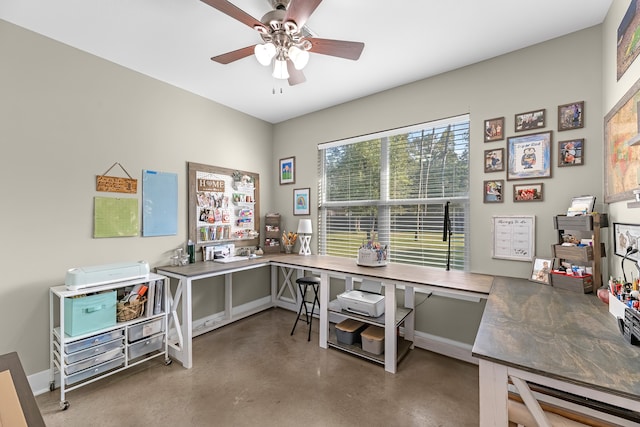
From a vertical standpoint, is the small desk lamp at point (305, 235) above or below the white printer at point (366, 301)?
above

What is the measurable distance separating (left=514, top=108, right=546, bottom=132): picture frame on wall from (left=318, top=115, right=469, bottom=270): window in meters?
0.41

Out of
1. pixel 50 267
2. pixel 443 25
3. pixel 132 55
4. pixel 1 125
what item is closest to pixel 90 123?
pixel 1 125

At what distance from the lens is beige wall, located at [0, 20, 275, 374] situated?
2008 mm

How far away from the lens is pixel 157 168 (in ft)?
9.25

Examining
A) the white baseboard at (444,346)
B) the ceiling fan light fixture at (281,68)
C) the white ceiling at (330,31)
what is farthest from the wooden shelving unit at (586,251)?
the ceiling fan light fixture at (281,68)

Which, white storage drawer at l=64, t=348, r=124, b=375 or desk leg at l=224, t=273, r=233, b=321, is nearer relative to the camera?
white storage drawer at l=64, t=348, r=124, b=375

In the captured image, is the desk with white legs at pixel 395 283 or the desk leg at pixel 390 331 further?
the desk leg at pixel 390 331

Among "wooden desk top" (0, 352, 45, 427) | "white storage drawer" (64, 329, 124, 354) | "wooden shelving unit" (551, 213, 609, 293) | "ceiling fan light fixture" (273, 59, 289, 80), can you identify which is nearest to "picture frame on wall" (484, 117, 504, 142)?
"wooden shelving unit" (551, 213, 609, 293)

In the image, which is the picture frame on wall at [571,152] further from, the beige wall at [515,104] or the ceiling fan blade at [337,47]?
the ceiling fan blade at [337,47]

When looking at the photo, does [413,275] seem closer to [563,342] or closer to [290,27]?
[563,342]

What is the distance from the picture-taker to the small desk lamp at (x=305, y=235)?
361cm

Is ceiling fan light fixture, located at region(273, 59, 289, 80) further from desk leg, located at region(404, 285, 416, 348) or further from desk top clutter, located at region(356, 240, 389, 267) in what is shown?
desk leg, located at region(404, 285, 416, 348)

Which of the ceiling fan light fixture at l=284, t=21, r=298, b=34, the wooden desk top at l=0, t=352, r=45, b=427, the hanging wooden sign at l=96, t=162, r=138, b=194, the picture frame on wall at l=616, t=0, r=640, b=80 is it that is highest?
the ceiling fan light fixture at l=284, t=21, r=298, b=34

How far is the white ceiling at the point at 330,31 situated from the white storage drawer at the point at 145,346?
2.49m
